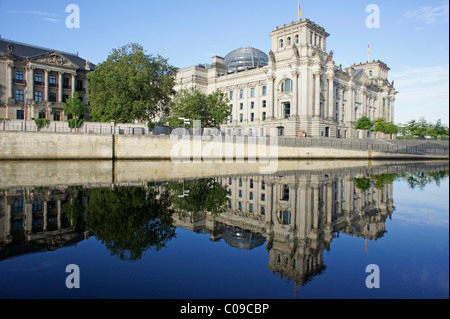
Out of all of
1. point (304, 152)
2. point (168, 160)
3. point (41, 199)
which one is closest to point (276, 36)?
point (304, 152)

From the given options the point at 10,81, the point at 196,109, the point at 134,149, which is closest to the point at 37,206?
the point at 134,149

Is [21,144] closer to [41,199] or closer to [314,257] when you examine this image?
[41,199]

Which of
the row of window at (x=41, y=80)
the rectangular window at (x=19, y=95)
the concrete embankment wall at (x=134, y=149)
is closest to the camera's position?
the concrete embankment wall at (x=134, y=149)

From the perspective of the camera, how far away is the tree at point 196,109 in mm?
49719

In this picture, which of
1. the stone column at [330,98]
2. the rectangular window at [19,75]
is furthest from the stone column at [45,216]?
the stone column at [330,98]

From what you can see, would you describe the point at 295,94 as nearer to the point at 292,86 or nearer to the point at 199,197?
the point at 292,86

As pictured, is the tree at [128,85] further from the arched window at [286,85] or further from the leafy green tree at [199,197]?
the arched window at [286,85]

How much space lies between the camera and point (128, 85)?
137ft

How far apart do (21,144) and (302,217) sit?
3470cm

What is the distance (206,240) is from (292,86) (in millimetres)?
61648

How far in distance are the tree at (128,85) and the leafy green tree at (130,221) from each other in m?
30.0

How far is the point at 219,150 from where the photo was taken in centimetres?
4256

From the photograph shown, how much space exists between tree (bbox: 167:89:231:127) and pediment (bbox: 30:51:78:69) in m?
24.7

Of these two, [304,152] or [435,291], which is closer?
[435,291]
